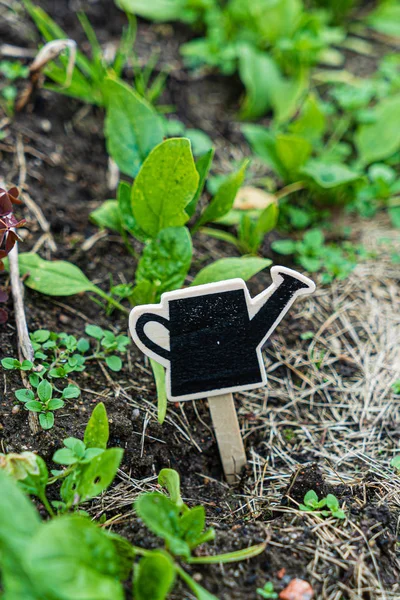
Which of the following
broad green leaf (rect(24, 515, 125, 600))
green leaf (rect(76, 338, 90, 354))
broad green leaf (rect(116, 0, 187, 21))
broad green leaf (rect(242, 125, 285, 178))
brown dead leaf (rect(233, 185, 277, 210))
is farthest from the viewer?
broad green leaf (rect(116, 0, 187, 21))

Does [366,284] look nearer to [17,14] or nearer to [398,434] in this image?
[398,434]

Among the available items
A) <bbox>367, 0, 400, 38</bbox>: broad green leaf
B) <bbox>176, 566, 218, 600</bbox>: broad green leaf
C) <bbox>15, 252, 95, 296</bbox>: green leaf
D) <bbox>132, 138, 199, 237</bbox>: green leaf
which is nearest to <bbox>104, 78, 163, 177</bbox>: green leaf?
<bbox>132, 138, 199, 237</bbox>: green leaf

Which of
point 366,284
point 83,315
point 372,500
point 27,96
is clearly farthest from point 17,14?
point 372,500

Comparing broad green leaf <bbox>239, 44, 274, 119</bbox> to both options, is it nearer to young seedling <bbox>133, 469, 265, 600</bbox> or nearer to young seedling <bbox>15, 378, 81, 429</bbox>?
young seedling <bbox>15, 378, 81, 429</bbox>

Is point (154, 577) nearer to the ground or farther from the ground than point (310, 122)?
nearer to the ground

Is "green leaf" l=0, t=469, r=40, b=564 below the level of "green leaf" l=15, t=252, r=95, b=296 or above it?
below

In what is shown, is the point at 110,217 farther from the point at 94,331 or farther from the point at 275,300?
the point at 275,300

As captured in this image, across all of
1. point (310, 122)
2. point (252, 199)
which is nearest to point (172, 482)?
point (252, 199)
